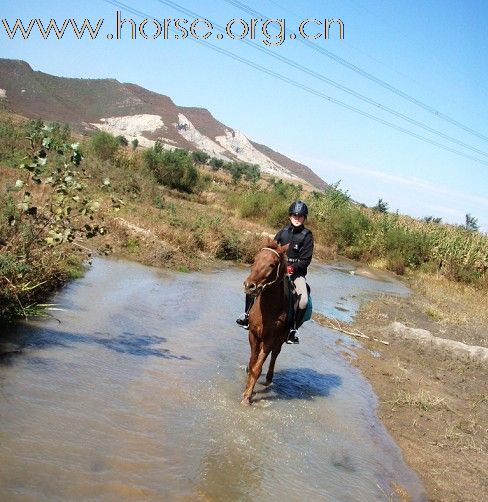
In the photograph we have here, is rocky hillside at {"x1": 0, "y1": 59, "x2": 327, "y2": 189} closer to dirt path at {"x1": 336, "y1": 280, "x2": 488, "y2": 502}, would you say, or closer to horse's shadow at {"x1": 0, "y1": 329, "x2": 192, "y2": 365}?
dirt path at {"x1": 336, "y1": 280, "x2": 488, "y2": 502}

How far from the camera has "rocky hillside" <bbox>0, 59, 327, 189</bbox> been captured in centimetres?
10612

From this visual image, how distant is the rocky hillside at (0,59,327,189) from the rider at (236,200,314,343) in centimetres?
9022

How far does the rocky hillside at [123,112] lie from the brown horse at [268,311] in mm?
91068

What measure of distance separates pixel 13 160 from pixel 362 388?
18.5 meters

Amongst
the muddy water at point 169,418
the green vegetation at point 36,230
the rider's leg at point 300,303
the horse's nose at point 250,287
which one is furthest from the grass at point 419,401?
the green vegetation at point 36,230

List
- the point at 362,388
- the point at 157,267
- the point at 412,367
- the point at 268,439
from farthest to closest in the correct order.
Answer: the point at 157,267 → the point at 412,367 → the point at 362,388 → the point at 268,439

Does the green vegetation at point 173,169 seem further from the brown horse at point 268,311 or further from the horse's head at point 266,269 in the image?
Answer: the horse's head at point 266,269

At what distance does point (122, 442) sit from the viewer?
4883 millimetres

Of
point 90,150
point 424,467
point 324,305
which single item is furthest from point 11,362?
point 90,150

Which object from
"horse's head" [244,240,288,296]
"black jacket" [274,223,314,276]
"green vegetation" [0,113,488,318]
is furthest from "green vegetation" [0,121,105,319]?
"black jacket" [274,223,314,276]

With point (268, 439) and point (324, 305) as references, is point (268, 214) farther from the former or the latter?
point (268, 439)

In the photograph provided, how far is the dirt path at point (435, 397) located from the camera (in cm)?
610

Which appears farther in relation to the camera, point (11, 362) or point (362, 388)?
point (362, 388)

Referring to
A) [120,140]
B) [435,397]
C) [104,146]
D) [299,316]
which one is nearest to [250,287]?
[299,316]
